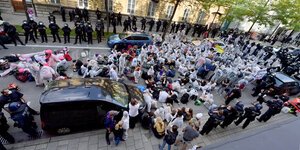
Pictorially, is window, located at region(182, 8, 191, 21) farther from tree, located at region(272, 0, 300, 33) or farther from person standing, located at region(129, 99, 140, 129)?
person standing, located at region(129, 99, 140, 129)

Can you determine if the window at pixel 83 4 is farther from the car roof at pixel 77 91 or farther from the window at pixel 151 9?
the car roof at pixel 77 91

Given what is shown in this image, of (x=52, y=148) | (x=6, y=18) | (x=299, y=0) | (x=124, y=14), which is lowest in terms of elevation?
(x=52, y=148)

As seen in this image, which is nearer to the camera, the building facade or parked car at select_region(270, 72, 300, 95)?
parked car at select_region(270, 72, 300, 95)

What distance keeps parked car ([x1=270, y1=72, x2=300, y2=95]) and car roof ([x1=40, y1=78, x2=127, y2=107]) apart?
37.8 feet

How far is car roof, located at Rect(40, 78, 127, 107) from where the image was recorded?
13.6ft

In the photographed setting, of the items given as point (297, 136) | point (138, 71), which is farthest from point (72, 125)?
point (297, 136)

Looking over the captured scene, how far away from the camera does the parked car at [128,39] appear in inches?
458

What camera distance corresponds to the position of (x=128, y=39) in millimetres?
11898

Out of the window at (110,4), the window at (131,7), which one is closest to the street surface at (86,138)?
the window at (110,4)

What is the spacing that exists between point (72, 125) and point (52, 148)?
92cm

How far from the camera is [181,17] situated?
22.4 meters

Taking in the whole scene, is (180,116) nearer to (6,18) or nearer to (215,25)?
(6,18)

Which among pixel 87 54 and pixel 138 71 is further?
pixel 87 54

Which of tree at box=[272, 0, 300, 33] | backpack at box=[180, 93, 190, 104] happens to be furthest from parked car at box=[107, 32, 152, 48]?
tree at box=[272, 0, 300, 33]
